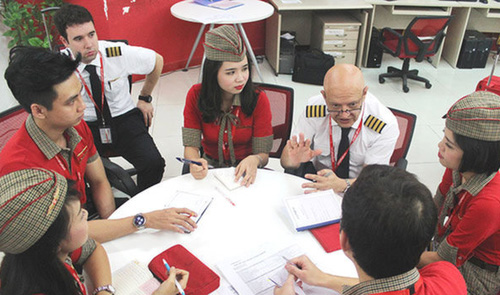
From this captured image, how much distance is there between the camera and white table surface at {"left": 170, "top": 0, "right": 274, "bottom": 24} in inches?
155

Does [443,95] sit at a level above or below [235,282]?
below

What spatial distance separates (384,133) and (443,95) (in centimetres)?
297

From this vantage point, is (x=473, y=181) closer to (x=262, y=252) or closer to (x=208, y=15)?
(x=262, y=252)

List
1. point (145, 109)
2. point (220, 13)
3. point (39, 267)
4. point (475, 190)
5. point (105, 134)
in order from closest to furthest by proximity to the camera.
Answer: point (39, 267) < point (475, 190) < point (105, 134) < point (145, 109) < point (220, 13)

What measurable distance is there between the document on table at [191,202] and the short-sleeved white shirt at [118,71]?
1.18 meters

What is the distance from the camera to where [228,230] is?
1.59 meters

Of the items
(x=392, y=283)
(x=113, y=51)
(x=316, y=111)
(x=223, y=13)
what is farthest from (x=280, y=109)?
(x=223, y=13)

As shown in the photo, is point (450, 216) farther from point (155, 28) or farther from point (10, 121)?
point (155, 28)

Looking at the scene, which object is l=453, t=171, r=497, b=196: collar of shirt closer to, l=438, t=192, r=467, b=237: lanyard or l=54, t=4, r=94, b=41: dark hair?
l=438, t=192, r=467, b=237: lanyard

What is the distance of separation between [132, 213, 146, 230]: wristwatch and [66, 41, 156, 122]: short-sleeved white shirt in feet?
4.15

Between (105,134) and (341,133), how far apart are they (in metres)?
1.53

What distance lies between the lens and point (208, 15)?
4.05 m

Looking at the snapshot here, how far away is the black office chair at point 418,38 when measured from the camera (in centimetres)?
419

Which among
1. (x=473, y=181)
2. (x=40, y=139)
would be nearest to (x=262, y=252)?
(x=473, y=181)
